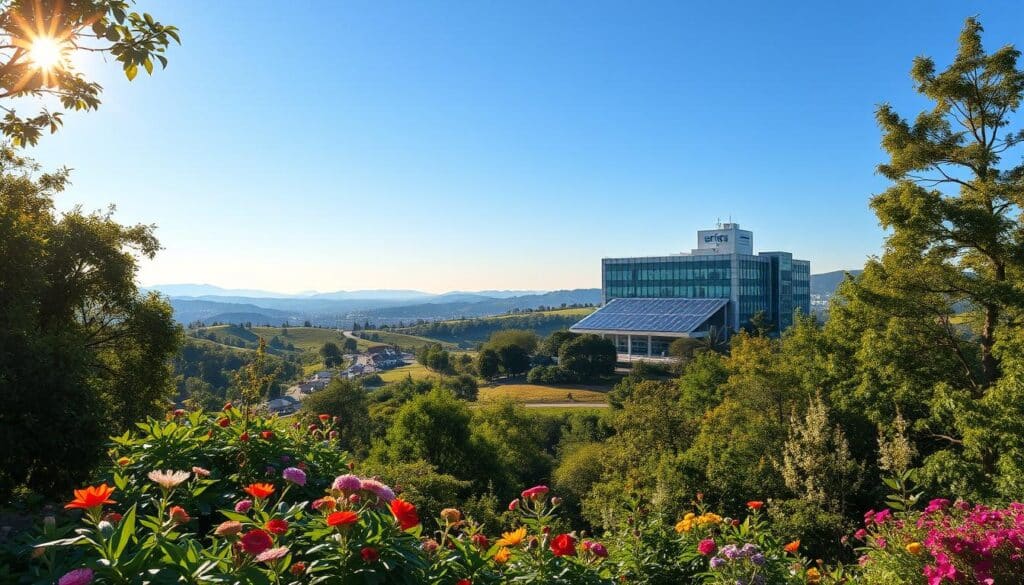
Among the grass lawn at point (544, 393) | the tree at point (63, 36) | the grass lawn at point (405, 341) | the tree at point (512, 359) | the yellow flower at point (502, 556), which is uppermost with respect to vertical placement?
the tree at point (63, 36)

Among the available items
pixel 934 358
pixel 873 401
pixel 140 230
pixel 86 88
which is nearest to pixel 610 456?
pixel 873 401

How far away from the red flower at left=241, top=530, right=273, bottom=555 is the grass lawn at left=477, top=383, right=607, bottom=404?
1754 inches

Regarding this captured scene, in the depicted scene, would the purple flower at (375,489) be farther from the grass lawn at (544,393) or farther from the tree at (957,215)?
the grass lawn at (544,393)

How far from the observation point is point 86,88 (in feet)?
15.0

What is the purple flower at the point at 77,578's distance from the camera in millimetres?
2207

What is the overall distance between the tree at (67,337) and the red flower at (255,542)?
484 centimetres

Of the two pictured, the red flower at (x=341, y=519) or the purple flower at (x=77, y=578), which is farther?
the red flower at (x=341, y=519)

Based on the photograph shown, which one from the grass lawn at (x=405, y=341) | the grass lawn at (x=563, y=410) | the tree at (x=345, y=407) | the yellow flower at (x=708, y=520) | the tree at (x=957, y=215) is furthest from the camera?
the grass lawn at (x=405, y=341)

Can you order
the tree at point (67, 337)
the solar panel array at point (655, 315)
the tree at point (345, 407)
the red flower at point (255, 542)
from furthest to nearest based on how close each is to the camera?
the solar panel array at point (655, 315), the tree at point (345, 407), the tree at point (67, 337), the red flower at point (255, 542)

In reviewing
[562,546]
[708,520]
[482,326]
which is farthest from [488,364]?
[482,326]

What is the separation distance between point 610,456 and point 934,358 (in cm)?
1070

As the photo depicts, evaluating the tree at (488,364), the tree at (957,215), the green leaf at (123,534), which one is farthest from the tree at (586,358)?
the green leaf at (123,534)

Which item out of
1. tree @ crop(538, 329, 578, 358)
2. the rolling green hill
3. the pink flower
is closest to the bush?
the pink flower

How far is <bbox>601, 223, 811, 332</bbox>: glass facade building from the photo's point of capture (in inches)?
2847
